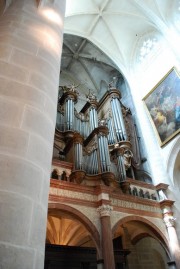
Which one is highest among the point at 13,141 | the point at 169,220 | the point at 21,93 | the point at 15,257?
the point at 169,220

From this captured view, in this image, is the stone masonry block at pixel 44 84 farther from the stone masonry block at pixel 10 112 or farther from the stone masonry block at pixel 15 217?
the stone masonry block at pixel 15 217

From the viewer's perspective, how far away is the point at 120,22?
13070 mm

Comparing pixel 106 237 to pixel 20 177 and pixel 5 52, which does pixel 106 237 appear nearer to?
pixel 20 177

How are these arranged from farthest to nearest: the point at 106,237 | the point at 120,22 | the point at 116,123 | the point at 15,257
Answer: the point at 120,22 → the point at 116,123 → the point at 106,237 → the point at 15,257

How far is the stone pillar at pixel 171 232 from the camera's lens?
7125 millimetres

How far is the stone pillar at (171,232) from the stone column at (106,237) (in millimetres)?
2229

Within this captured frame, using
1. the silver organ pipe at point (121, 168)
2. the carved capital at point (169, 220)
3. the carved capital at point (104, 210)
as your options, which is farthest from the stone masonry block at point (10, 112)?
the carved capital at point (169, 220)

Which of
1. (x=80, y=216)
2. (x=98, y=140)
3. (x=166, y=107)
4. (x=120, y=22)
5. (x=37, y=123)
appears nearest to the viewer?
(x=37, y=123)

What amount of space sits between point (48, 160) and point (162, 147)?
8.27 meters

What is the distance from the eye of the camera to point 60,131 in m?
9.42

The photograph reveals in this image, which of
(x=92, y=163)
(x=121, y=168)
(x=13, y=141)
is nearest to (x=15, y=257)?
(x=13, y=141)

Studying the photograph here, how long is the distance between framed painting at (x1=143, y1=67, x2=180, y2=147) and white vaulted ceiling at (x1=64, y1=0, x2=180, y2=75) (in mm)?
2466

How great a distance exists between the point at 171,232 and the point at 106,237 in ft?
8.30

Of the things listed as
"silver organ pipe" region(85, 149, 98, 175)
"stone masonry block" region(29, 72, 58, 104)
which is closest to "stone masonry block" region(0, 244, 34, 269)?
"stone masonry block" region(29, 72, 58, 104)
